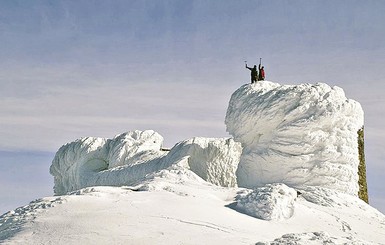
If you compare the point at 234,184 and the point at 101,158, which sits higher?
the point at 101,158

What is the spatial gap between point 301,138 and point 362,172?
261 cm

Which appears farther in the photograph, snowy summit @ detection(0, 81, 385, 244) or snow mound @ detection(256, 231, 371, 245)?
snowy summit @ detection(0, 81, 385, 244)

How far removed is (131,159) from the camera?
74.8 feet

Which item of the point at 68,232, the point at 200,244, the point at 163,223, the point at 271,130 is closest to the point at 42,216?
the point at 68,232

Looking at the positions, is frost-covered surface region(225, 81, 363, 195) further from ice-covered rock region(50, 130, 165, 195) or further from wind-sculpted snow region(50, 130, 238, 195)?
ice-covered rock region(50, 130, 165, 195)

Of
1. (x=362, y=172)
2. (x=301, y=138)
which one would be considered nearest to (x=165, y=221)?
(x=301, y=138)

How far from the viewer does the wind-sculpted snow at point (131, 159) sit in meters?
18.0

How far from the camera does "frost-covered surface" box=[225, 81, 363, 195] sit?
1650 cm

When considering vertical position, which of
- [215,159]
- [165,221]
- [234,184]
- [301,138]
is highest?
[301,138]

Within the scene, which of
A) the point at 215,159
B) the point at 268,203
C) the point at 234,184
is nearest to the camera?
the point at 268,203

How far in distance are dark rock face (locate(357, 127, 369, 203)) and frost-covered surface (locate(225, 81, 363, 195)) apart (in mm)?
480

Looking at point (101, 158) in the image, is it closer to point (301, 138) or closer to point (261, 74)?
point (261, 74)

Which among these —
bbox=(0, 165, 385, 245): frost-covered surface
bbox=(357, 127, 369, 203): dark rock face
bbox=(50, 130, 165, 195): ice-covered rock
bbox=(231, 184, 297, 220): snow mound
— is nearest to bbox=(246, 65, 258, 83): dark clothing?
bbox=(357, 127, 369, 203): dark rock face

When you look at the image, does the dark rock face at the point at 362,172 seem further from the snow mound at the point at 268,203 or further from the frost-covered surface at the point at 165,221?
the snow mound at the point at 268,203
